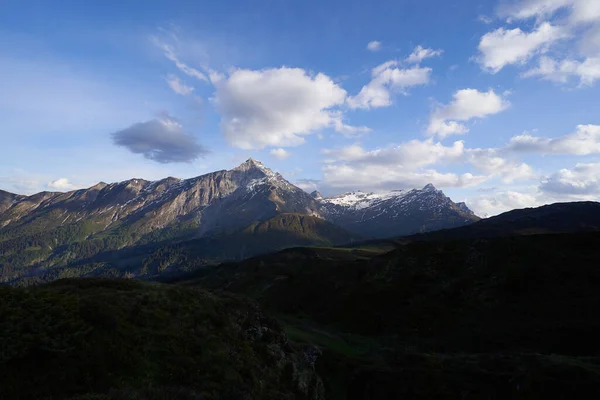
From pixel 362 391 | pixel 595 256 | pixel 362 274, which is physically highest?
pixel 595 256

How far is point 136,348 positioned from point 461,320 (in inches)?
2052

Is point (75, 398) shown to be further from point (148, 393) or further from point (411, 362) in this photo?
point (411, 362)

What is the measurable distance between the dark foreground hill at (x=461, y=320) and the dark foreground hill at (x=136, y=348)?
36.6 feet

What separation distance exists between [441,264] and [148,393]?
71.2 metres

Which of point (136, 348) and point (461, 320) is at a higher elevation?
point (136, 348)

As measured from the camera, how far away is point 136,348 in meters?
20.8

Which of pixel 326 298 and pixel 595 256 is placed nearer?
pixel 595 256

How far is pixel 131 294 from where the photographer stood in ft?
90.2

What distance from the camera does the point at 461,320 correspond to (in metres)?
56.2

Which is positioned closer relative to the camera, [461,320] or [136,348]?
[136,348]

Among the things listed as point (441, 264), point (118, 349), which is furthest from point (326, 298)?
point (118, 349)

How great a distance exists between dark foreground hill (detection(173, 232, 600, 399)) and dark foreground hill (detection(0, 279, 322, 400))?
36.6 ft

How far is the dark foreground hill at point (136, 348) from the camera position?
1695 centimetres

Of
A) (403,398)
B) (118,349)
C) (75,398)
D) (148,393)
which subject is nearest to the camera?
(75,398)
